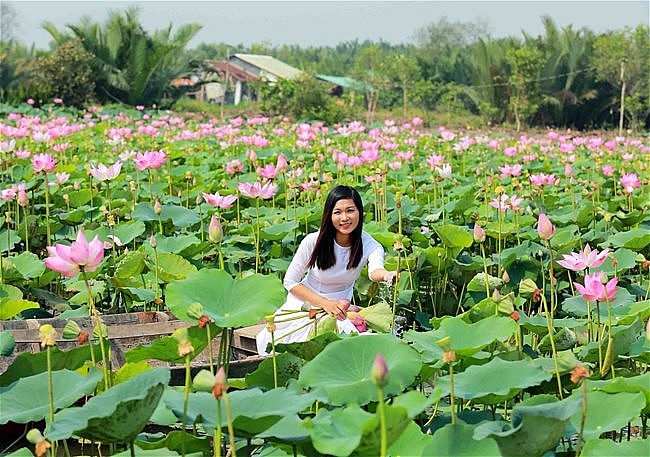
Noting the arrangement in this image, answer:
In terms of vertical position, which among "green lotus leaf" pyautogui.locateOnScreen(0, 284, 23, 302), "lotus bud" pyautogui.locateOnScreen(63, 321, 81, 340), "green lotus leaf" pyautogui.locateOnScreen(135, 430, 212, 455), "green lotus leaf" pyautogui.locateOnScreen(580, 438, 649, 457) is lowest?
"green lotus leaf" pyautogui.locateOnScreen(0, 284, 23, 302)

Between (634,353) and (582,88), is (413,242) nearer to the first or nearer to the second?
(634,353)

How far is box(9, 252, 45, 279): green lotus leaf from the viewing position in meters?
3.40

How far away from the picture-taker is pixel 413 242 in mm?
4219

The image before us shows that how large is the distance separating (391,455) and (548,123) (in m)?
22.5

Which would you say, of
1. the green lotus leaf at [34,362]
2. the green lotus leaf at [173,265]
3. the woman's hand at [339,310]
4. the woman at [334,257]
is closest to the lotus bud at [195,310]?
the green lotus leaf at [34,362]

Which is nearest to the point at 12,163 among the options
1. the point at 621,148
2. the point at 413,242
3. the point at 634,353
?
the point at 413,242

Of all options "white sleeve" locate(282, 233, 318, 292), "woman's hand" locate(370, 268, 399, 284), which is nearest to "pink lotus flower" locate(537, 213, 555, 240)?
"woman's hand" locate(370, 268, 399, 284)

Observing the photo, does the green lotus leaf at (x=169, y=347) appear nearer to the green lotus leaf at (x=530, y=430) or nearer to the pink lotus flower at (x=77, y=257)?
the pink lotus flower at (x=77, y=257)

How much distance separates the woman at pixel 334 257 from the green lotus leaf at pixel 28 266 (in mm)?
824

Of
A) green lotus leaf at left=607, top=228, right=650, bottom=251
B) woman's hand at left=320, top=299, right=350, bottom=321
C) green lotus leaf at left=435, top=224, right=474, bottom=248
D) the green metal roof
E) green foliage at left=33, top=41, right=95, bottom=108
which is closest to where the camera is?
woman's hand at left=320, top=299, right=350, bottom=321

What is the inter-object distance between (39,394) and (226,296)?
40cm

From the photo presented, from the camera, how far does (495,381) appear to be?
1.77 metres

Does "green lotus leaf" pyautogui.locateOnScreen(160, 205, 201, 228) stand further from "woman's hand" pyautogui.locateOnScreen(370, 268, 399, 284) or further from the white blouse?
"woman's hand" pyautogui.locateOnScreen(370, 268, 399, 284)

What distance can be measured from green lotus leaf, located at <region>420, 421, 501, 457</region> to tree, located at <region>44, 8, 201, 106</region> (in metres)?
18.3
